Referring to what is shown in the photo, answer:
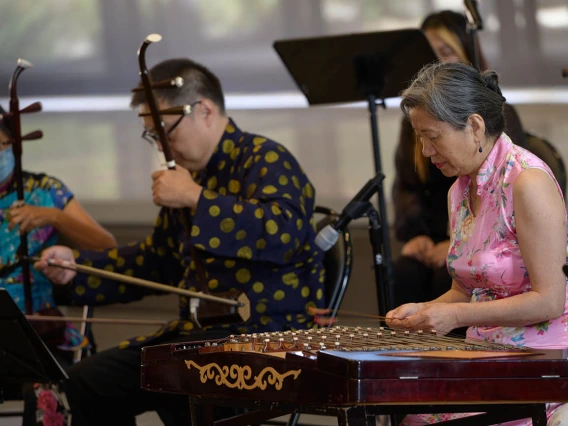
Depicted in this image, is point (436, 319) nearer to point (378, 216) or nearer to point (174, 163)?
point (378, 216)

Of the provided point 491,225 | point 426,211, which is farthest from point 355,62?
point 491,225

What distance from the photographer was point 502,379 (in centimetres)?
142

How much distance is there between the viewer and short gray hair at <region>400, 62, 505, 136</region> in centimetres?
182

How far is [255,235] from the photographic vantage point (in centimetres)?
249

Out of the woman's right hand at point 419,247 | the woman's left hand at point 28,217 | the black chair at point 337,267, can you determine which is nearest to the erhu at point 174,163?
the black chair at point 337,267

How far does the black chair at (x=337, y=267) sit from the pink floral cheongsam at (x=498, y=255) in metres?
0.72

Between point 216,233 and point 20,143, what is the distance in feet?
2.44

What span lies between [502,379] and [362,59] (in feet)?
5.69

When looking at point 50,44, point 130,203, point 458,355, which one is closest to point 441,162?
point 458,355

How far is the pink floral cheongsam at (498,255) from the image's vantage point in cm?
179

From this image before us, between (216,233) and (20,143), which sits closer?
(216,233)

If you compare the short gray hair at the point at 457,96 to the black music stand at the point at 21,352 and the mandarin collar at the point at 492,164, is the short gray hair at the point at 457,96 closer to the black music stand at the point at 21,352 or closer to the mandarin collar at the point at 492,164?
the mandarin collar at the point at 492,164

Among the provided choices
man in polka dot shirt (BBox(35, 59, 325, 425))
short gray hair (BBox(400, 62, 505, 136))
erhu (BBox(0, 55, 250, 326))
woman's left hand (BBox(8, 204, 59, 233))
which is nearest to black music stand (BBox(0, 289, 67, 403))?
man in polka dot shirt (BBox(35, 59, 325, 425))

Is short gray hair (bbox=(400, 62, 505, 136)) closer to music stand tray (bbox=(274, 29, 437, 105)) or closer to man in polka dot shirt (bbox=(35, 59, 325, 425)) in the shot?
man in polka dot shirt (bbox=(35, 59, 325, 425))
